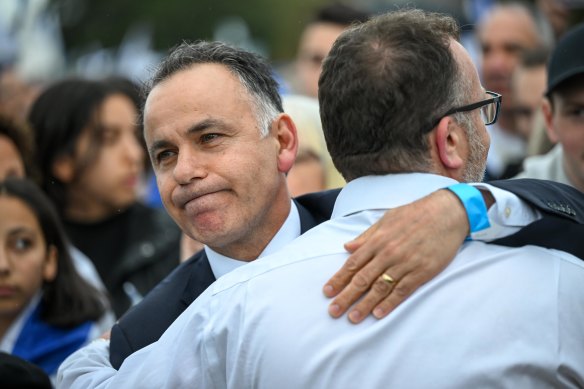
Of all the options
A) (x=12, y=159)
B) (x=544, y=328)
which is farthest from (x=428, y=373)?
(x=12, y=159)

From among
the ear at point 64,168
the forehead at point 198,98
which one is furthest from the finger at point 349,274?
the ear at point 64,168

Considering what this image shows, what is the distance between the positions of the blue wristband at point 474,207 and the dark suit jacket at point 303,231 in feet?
0.42

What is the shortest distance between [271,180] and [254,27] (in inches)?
1107

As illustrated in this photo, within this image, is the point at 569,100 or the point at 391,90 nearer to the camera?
the point at 391,90

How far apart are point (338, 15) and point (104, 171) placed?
2.06 metres

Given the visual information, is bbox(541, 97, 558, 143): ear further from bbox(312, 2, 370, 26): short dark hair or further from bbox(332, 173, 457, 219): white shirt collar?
bbox(312, 2, 370, 26): short dark hair

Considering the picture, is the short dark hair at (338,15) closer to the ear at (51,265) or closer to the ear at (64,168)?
the ear at (64,168)

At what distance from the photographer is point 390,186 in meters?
2.84

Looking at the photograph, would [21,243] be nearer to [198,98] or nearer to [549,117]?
[198,98]

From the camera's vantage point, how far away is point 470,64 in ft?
9.66

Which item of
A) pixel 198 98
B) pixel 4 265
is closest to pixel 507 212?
pixel 198 98

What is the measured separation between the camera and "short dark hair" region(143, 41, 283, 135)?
3426mm

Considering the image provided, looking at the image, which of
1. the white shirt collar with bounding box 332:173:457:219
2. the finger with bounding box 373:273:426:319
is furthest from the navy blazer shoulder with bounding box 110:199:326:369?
the finger with bounding box 373:273:426:319

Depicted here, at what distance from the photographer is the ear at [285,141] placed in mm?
3455
